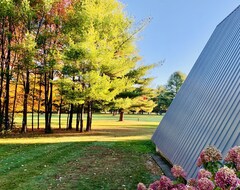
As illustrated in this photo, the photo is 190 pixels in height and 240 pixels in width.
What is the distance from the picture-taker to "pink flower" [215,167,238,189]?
1.94 m

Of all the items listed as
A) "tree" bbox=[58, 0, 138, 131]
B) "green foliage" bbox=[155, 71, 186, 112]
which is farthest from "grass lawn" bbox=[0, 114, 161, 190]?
"green foliage" bbox=[155, 71, 186, 112]

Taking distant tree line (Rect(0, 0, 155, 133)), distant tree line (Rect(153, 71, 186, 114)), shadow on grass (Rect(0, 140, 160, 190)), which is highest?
distant tree line (Rect(0, 0, 155, 133))

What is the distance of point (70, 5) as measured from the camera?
989 inches

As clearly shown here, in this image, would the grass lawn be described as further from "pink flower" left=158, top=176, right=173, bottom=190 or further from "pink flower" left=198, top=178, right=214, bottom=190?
"pink flower" left=198, top=178, right=214, bottom=190

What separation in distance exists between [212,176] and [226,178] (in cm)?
61

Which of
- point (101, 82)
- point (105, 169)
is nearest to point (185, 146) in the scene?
point (105, 169)

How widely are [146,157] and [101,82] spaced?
33.8ft

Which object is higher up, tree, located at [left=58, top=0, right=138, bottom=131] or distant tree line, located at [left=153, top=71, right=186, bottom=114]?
tree, located at [left=58, top=0, right=138, bottom=131]

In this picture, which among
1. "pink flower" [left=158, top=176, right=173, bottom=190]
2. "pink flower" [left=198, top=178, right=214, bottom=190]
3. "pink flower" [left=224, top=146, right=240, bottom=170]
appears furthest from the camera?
"pink flower" [left=158, top=176, right=173, bottom=190]

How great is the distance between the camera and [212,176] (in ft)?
8.27

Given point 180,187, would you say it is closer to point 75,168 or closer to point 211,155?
point 211,155

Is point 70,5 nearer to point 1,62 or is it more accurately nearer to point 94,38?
point 94,38

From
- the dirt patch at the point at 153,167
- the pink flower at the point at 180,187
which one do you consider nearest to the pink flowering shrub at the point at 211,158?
the pink flower at the point at 180,187

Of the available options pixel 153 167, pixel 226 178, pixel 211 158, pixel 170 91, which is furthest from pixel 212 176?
pixel 170 91
